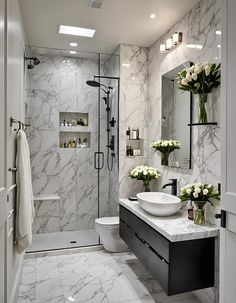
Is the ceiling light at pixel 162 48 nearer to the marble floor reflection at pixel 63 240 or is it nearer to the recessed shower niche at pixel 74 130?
the recessed shower niche at pixel 74 130

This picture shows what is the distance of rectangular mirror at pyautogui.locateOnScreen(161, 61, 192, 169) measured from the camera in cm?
273

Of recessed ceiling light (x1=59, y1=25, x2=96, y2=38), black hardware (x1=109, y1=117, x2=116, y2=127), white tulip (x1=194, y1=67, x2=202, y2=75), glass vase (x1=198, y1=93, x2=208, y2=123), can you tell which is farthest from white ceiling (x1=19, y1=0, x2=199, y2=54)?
black hardware (x1=109, y1=117, x2=116, y2=127)

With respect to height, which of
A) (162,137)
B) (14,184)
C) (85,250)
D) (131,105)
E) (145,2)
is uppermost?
(145,2)

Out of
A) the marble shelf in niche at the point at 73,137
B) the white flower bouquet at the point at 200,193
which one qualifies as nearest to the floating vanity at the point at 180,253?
the white flower bouquet at the point at 200,193

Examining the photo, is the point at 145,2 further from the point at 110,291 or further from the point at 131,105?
the point at 110,291

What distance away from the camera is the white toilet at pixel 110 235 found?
3381mm

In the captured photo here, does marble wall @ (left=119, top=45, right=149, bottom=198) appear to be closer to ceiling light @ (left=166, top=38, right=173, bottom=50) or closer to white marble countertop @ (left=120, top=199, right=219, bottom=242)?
ceiling light @ (left=166, top=38, right=173, bottom=50)

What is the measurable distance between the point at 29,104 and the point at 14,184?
2139mm

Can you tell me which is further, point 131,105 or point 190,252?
point 131,105

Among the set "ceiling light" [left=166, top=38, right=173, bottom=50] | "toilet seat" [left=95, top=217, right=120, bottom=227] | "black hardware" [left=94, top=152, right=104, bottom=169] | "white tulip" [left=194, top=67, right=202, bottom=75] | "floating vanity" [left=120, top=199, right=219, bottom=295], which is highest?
"ceiling light" [left=166, top=38, right=173, bottom=50]

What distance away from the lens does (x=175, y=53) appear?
117 inches

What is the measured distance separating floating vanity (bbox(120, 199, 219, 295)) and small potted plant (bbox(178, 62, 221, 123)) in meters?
1.03

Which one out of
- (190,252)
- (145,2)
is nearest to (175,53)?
(145,2)

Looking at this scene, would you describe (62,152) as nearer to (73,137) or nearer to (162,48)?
(73,137)
